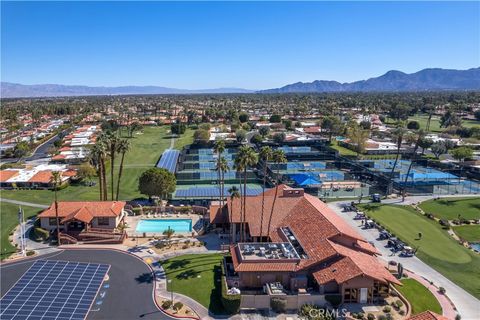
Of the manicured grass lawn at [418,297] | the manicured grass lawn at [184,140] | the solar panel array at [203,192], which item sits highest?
the manicured grass lawn at [184,140]

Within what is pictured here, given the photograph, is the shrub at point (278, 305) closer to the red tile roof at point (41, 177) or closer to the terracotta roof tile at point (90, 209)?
the terracotta roof tile at point (90, 209)

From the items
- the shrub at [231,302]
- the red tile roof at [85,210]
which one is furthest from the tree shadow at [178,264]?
the red tile roof at [85,210]

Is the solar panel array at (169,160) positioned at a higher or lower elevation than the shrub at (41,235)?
higher

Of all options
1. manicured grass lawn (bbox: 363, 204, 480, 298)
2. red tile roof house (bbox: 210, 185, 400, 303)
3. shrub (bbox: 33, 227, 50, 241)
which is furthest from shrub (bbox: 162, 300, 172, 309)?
manicured grass lawn (bbox: 363, 204, 480, 298)

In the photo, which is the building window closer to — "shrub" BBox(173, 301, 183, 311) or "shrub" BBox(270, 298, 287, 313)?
"shrub" BBox(173, 301, 183, 311)

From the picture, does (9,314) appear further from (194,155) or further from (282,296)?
(194,155)

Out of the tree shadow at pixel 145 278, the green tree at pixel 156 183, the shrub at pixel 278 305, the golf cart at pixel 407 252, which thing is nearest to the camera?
the shrub at pixel 278 305

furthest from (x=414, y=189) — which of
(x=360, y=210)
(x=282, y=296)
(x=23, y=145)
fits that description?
(x=23, y=145)
